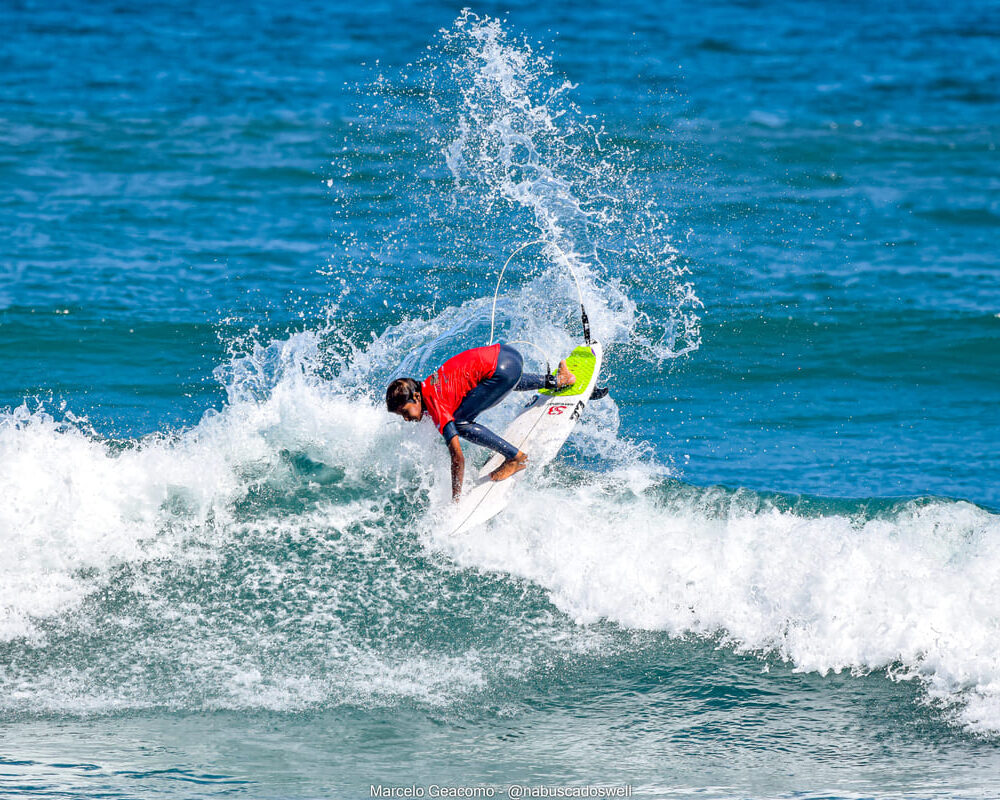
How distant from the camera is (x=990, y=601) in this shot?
839 cm

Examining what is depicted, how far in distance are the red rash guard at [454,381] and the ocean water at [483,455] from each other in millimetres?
1082

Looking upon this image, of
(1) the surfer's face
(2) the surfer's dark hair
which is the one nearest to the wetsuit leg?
(1) the surfer's face

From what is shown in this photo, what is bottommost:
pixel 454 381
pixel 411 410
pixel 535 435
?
pixel 535 435

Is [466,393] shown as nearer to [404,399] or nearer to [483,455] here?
[404,399]

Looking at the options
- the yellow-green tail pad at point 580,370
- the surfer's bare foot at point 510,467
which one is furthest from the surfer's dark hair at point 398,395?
the yellow-green tail pad at point 580,370

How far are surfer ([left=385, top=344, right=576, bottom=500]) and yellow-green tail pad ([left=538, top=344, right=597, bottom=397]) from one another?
0.74 metres

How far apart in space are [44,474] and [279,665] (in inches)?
117

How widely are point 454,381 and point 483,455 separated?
1.20m

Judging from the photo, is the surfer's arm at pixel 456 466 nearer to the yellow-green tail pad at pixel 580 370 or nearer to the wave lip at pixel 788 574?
the wave lip at pixel 788 574

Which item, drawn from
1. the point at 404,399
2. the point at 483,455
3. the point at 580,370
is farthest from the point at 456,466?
the point at 580,370

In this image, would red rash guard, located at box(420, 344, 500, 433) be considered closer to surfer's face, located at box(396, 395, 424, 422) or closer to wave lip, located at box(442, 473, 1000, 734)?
surfer's face, located at box(396, 395, 424, 422)

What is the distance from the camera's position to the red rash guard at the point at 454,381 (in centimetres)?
893

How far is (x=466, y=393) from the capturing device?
29.5 feet

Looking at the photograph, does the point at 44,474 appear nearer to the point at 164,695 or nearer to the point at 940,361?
the point at 164,695
